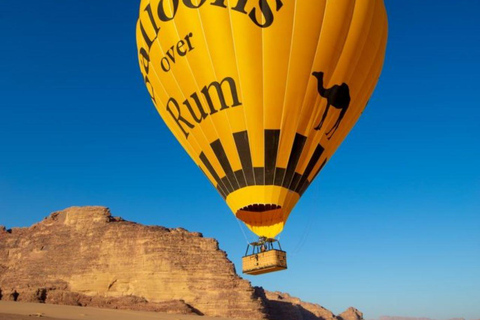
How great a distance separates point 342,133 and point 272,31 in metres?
4.21

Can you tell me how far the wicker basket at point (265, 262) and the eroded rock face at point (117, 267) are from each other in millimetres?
51682

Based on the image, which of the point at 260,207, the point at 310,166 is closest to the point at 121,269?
the point at 260,207

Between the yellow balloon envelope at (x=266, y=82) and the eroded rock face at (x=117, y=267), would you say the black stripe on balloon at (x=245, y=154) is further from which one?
the eroded rock face at (x=117, y=267)

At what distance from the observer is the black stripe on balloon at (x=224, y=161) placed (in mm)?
12625

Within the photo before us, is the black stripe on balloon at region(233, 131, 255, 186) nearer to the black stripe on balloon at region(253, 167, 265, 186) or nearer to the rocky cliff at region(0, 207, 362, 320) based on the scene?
the black stripe on balloon at region(253, 167, 265, 186)

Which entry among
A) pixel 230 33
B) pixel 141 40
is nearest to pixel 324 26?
pixel 230 33

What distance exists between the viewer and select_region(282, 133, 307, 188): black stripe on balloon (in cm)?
1248

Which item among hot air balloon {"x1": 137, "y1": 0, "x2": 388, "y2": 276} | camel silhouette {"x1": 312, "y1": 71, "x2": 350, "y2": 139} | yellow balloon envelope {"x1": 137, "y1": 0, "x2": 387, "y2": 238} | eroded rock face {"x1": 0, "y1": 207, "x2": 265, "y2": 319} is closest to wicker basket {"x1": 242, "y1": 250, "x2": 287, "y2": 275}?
hot air balloon {"x1": 137, "y1": 0, "x2": 388, "y2": 276}

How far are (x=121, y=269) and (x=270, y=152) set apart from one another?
213 feet

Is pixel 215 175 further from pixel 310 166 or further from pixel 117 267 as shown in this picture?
pixel 117 267

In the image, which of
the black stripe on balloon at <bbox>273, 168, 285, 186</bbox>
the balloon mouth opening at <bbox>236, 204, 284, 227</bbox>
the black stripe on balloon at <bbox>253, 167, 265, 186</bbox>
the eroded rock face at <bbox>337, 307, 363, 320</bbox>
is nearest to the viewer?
the black stripe on balloon at <bbox>253, 167, 265, 186</bbox>

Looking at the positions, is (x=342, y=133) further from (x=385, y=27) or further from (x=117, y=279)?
(x=117, y=279)

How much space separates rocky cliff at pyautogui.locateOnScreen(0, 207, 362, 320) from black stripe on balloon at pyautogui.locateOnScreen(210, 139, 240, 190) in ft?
169

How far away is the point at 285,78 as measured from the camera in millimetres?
12539
